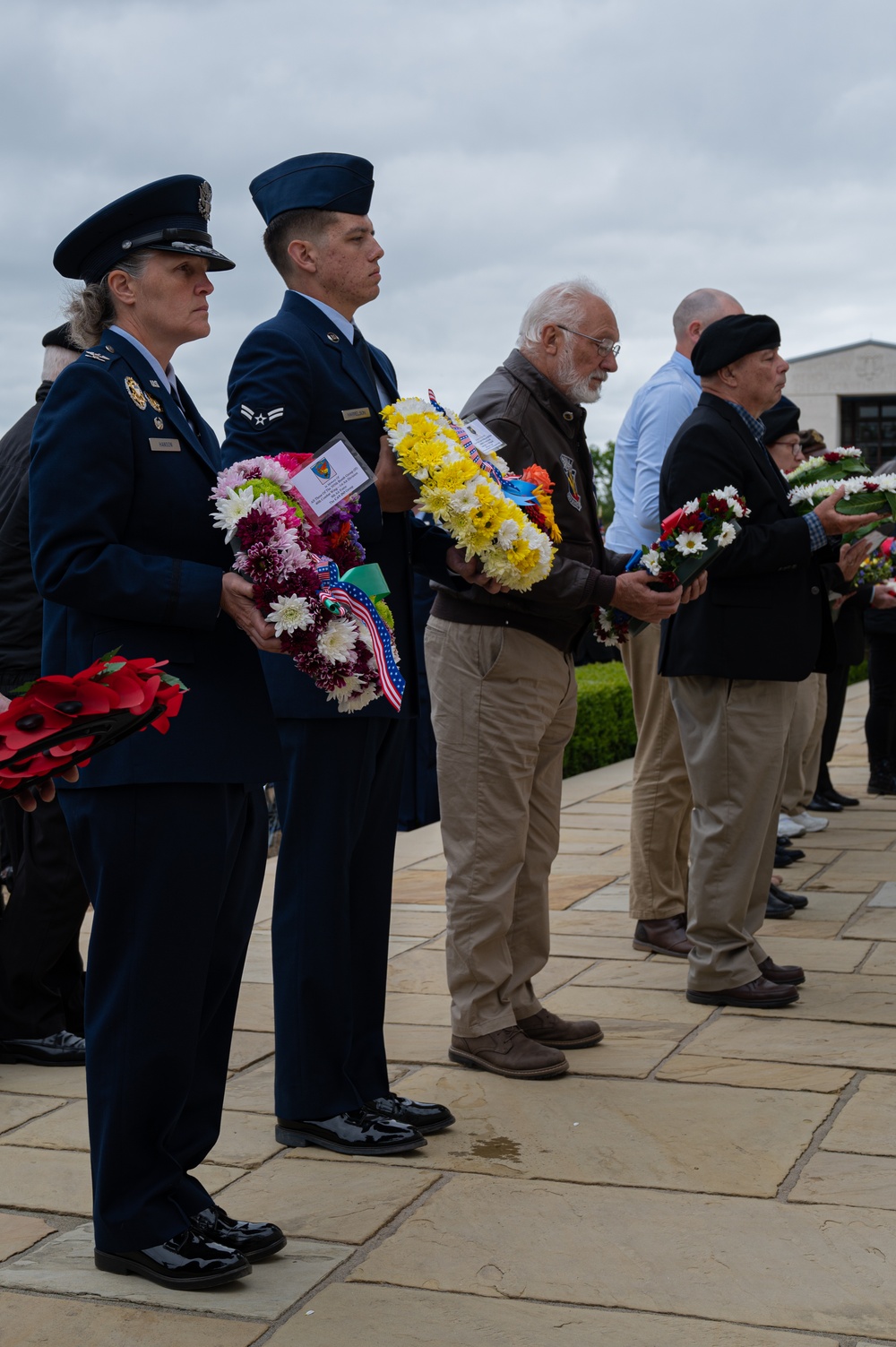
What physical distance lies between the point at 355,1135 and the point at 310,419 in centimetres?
166

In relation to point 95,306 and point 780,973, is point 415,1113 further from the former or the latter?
point 95,306

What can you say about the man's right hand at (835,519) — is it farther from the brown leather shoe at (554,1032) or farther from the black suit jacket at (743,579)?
the brown leather shoe at (554,1032)

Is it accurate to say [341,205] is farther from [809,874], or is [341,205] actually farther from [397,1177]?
[809,874]

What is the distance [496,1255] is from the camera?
2.89m

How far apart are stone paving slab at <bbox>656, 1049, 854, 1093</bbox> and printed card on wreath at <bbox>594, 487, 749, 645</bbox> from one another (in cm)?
129

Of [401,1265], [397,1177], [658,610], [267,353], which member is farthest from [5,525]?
[401,1265]

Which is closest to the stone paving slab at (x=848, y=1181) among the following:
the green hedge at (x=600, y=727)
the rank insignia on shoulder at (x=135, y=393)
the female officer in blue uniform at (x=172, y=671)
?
the female officer in blue uniform at (x=172, y=671)

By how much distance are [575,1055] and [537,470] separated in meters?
1.68

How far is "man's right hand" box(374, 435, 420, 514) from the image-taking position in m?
3.41

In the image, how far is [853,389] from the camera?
A: 1442 inches

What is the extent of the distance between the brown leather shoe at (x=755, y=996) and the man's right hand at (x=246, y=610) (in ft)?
8.31

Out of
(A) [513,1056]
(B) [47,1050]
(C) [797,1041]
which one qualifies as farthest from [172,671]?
(C) [797,1041]

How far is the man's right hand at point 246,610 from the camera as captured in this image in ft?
8.92

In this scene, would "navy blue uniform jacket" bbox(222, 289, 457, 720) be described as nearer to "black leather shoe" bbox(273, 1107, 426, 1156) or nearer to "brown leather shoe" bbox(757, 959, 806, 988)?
"black leather shoe" bbox(273, 1107, 426, 1156)
